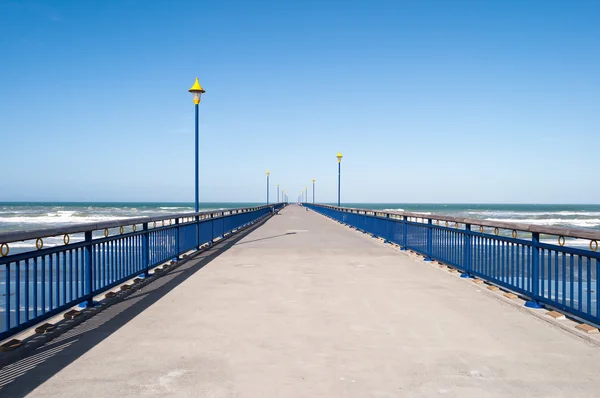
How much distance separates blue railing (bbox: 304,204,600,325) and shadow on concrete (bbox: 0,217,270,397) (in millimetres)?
5782

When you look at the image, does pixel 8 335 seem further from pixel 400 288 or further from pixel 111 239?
pixel 400 288

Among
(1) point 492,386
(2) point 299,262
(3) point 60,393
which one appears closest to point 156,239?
(2) point 299,262

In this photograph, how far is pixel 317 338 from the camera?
5.82m

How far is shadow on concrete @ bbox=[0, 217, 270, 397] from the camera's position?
444 cm

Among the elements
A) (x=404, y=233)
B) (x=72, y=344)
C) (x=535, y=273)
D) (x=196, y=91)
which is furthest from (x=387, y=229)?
(x=72, y=344)

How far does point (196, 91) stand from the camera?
17234mm

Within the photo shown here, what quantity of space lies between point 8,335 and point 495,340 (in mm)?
5309

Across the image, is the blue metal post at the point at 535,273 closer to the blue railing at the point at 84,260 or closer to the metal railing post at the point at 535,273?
the metal railing post at the point at 535,273

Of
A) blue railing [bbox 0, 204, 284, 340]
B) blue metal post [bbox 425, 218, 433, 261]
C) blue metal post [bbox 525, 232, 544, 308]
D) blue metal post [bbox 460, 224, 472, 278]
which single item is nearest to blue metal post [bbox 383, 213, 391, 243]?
blue metal post [bbox 425, 218, 433, 261]

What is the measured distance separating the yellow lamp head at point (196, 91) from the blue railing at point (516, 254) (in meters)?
7.95

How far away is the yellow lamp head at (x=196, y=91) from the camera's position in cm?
1716

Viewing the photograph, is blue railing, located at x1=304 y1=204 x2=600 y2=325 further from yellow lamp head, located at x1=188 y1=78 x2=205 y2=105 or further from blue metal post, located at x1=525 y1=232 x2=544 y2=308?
yellow lamp head, located at x1=188 y1=78 x2=205 y2=105

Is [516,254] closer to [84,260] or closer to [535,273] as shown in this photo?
[535,273]

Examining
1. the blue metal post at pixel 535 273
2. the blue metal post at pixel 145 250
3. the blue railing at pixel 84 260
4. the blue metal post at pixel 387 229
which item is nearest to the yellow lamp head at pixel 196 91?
Result: the blue railing at pixel 84 260
